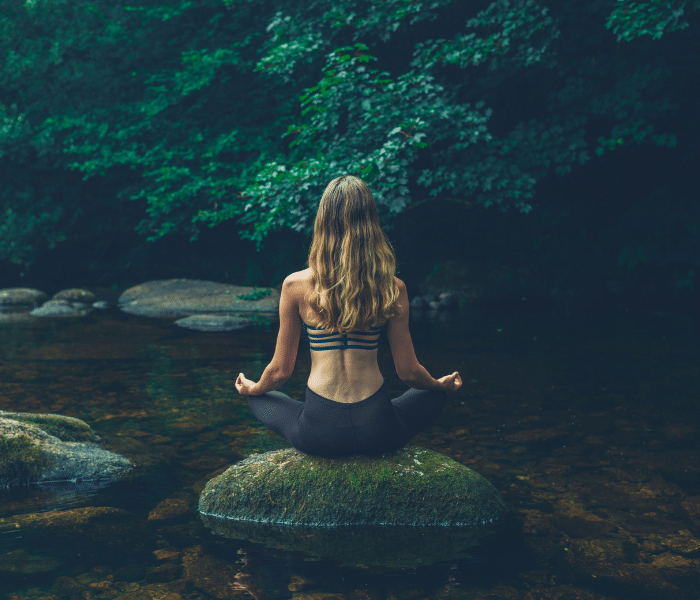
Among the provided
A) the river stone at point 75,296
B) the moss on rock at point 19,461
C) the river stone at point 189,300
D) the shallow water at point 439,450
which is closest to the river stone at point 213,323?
the river stone at point 189,300

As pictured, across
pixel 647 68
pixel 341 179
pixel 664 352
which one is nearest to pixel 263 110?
pixel 647 68

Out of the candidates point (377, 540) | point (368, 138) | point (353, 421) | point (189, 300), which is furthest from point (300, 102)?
point (377, 540)

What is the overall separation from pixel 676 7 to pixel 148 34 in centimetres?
1208

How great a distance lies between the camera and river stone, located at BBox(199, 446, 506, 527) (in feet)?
13.1

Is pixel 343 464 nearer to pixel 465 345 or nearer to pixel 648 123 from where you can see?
pixel 465 345

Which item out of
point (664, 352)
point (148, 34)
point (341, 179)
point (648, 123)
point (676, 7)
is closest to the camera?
point (341, 179)

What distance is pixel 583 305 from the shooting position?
14.2m

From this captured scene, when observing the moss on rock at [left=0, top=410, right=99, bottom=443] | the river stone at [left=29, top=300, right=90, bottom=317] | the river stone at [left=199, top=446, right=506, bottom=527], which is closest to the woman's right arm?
the river stone at [left=199, top=446, right=506, bottom=527]

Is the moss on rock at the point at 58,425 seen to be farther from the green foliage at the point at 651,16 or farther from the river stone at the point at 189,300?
the green foliage at the point at 651,16

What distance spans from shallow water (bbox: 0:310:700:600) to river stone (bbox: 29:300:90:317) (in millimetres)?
4412

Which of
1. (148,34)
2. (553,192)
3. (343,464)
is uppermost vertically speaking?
(148,34)

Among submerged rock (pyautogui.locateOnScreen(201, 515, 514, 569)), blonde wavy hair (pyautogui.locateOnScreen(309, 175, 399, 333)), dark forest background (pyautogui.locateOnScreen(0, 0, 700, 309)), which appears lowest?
submerged rock (pyautogui.locateOnScreen(201, 515, 514, 569))

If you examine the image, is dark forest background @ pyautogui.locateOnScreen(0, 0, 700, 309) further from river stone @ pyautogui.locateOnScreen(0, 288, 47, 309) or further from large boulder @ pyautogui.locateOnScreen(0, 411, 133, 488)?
large boulder @ pyautogui.locateOnScreen(0, 411, 133, 488)

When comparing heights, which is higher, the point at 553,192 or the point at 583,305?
the point at 553,192
